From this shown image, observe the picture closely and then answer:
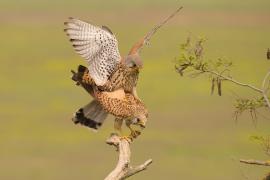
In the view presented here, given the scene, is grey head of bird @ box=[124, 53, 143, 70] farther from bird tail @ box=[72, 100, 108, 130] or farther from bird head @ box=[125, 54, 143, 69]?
bird tail @ box=[72, 100, 108, 130]

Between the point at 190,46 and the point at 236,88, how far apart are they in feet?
29.8

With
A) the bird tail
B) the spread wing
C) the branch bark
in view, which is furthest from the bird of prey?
the branch bark

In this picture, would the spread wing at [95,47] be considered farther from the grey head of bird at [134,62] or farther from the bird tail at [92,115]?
the bird tail at [92,115]

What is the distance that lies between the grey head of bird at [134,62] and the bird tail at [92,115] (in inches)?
22.1

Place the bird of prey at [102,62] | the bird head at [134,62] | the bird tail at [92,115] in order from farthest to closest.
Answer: the bird tail at [92,115] < the bird of prey at [102,62] < the bird head at [134,62]

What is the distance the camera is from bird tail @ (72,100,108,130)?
9.65 metres

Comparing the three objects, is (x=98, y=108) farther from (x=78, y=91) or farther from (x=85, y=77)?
(x=78, y=91)

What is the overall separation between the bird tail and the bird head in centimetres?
57

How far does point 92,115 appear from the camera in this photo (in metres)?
9.66

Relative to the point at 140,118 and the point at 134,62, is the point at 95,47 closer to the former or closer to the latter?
the point at 134,62

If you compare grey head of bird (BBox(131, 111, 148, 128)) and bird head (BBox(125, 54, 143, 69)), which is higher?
bird head (BBox(125, 54, 143, 69))

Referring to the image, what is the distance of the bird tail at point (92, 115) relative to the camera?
965 cm

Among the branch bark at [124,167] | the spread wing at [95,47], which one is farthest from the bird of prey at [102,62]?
the branch bark at [124,167]

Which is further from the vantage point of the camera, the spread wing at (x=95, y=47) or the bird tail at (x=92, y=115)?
the bird tail at (x=92, y=115)
